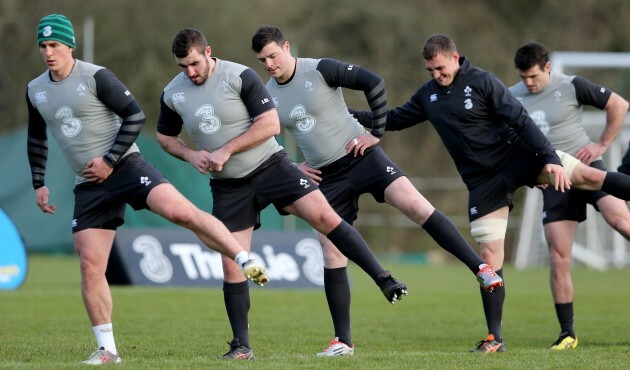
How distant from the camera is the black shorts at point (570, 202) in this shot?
34.0 feet

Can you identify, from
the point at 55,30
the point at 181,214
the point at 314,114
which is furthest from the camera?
the point at 314,114

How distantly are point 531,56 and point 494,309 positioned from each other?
7.68 feet

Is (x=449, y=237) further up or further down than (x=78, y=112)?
further down

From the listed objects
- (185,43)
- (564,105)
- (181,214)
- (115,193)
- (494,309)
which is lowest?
(494,309)

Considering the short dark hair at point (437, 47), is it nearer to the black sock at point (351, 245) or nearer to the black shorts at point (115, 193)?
the black sock at point (351, 245)

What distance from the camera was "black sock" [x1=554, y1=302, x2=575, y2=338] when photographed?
1037 cm

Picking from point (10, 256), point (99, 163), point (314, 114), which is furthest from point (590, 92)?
point (10, 256)

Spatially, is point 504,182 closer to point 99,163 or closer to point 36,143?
point 99,163

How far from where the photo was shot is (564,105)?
411 inches

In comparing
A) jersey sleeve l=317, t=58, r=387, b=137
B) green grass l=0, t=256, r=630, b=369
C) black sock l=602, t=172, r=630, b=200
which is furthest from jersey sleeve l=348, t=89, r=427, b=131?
green grass l=0, t=256, r=630, b=369

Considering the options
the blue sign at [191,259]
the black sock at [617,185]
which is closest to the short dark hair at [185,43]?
the black sock at [617,185]

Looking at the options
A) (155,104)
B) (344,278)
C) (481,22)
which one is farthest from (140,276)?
(481,22)

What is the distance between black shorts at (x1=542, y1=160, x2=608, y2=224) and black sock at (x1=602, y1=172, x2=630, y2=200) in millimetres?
987

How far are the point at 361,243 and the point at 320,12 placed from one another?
27670mm
